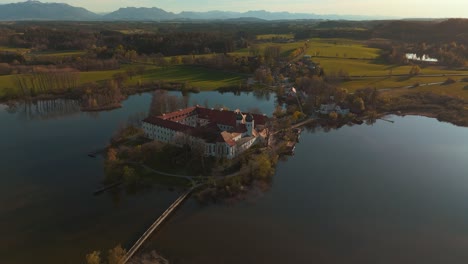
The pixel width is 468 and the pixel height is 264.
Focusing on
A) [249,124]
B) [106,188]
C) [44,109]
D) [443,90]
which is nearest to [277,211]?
[249,124]

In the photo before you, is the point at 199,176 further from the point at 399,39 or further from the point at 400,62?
the point at 399,39

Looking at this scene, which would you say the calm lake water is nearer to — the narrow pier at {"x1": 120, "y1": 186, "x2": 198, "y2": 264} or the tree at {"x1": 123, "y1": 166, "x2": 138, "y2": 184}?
the narrow pier at {"x1": 120, "y1": 186, "x2": 198, "y2": 264}

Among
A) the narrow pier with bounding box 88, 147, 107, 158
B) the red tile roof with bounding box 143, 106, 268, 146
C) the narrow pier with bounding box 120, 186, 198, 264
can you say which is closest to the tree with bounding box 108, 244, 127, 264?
the narrow pier with bounding box 120, 186, 198, 264

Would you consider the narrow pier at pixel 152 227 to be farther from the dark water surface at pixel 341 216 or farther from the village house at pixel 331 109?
the village house at pixel 331 109

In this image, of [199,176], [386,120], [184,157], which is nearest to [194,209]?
[199,176]

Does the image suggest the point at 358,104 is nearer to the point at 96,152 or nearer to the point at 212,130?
the point at 212,130

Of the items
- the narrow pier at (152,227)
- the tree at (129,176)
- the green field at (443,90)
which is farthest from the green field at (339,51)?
the narrow pier at (152,227)
